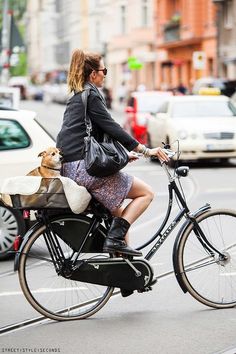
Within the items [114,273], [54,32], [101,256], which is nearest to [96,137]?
[101,256]

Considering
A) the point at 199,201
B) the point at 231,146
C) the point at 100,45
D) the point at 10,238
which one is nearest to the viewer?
the point at 10,238

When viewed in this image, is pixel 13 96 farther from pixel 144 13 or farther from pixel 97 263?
pixel 144 13

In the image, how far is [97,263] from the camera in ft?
21.7

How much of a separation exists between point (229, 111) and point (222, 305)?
15551 mm

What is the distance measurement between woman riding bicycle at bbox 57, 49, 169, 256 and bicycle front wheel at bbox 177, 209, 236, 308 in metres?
0.38

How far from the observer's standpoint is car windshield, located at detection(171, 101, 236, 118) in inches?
864

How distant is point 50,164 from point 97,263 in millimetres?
716

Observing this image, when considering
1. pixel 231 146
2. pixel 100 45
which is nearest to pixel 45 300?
pixel 231 146

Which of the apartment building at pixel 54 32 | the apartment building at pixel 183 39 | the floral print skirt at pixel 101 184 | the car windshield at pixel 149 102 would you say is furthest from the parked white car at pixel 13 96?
the apartment building at pixel 54 32

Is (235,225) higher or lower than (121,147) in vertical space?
lower

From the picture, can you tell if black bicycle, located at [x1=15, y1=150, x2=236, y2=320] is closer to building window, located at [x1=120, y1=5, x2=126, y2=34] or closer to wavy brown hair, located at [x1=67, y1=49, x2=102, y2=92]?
wavy brown hair, located at [x1=67, y1=49, x2=102, y2=92]

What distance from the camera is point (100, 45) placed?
90562 millimetres

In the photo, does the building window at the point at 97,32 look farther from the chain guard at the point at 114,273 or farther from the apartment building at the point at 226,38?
the chain guard at the point at 114,273

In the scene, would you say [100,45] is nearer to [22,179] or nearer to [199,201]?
[199,201]
